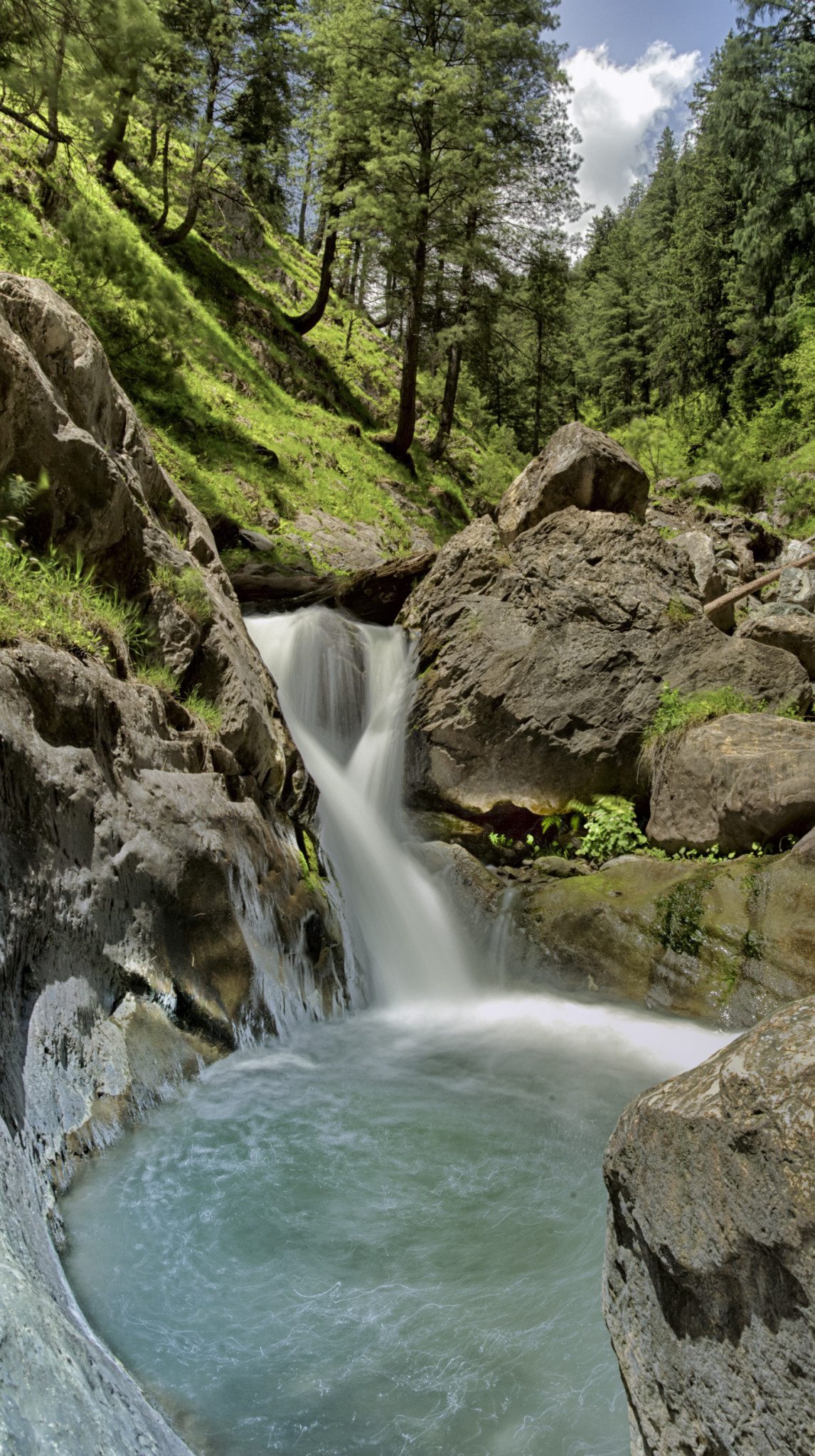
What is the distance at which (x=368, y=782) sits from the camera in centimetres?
1166

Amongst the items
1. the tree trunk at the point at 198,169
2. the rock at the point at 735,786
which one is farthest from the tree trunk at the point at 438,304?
the rock at the point at 735,786

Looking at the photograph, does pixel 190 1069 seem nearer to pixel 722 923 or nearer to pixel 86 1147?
pixel 86 1147

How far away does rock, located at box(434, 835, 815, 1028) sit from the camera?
7961mm

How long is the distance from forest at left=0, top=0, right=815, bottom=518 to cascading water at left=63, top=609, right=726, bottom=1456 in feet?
34.3

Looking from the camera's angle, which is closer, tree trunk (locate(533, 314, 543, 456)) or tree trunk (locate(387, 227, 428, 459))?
tree trunk (locate(387, 227, 428, 459))

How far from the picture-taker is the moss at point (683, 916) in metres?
8.50

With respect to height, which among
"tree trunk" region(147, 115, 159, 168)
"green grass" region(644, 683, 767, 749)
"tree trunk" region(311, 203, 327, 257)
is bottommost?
"green grass" region(644, 683, 767, 749)

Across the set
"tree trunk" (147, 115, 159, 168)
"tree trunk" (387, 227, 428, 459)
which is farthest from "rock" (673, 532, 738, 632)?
"tree trunk" (147, 115, 159, 168)

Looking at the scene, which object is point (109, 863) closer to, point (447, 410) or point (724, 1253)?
point (724, 1253)

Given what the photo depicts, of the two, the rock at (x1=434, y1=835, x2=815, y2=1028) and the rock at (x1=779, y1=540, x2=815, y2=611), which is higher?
the rock at (x1=779, y1=540, x2=815, y2=611)

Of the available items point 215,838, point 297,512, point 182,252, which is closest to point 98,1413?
point 215,838

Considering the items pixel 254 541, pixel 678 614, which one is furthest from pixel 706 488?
pixel 678 614

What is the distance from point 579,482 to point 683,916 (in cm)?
730

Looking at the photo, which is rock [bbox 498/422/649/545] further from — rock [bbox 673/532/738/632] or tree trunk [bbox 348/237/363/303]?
tree trunk [bbox 348/237/363/303]
